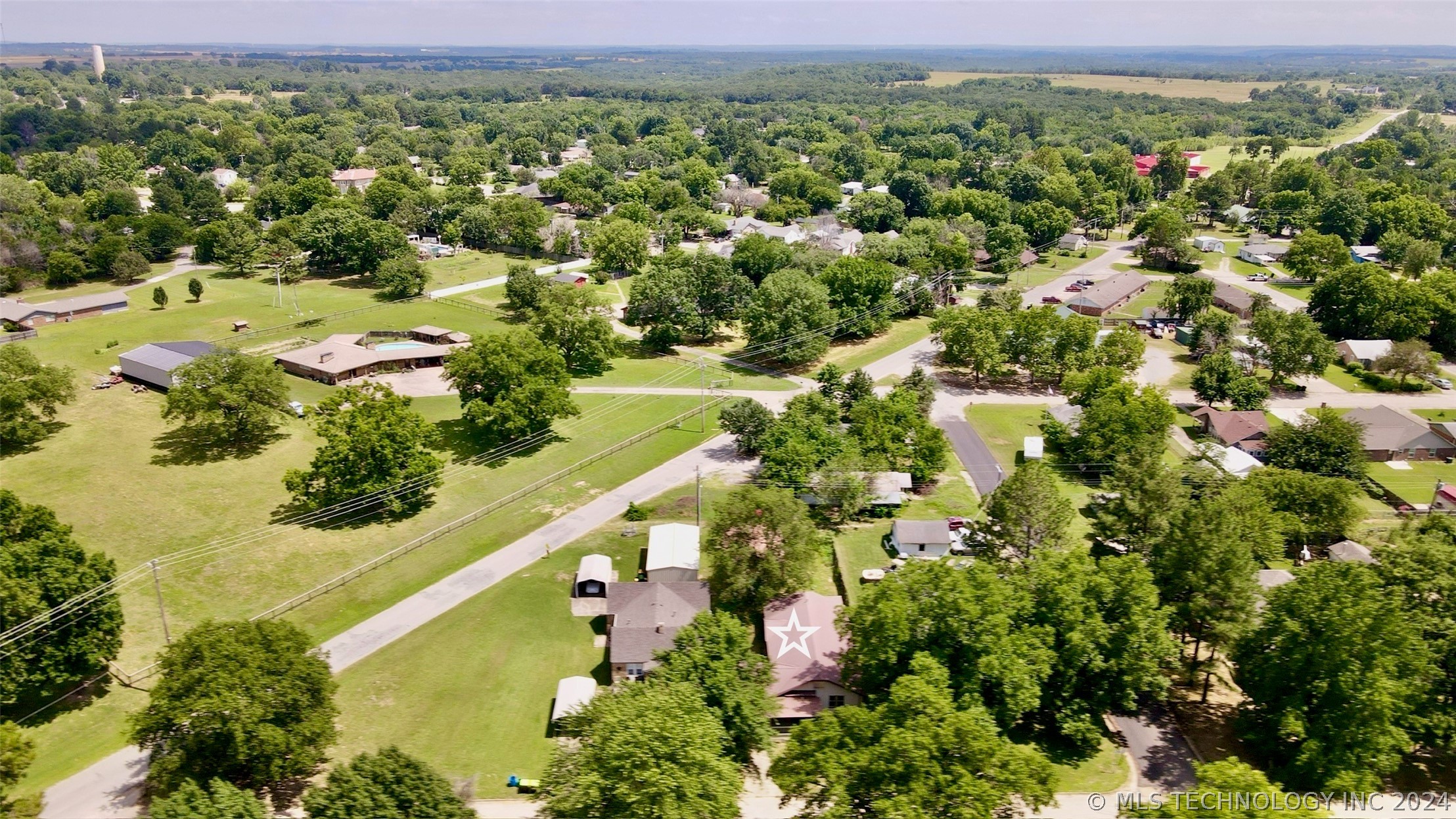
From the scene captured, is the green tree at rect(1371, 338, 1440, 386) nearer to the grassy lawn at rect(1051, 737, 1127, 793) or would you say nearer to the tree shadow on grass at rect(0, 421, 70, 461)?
the grassy lawn at rect(1051, 737, 1127, 793)

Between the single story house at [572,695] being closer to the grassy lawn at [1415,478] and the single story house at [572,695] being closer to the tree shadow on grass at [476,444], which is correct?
the tree shadow on grass at [476,444]

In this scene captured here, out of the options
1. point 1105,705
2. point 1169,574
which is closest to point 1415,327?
point 1169,574

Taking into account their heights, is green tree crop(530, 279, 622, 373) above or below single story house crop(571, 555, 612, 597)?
above

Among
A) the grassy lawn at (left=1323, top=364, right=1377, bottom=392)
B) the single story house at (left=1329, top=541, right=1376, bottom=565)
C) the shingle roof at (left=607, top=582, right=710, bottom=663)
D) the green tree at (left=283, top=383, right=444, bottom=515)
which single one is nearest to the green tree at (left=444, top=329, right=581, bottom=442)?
the green tree at (left=283, top=383, right=444, bottom=515)

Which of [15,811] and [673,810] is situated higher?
[673,810]

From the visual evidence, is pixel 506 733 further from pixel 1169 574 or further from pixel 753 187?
pixel 753 187

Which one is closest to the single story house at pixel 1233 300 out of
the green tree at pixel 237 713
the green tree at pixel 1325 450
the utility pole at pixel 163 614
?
the green tree at pixel 1325 450
